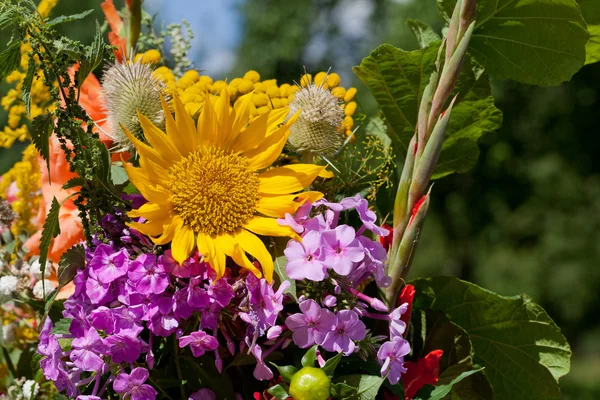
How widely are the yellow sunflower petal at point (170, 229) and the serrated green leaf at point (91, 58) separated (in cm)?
20

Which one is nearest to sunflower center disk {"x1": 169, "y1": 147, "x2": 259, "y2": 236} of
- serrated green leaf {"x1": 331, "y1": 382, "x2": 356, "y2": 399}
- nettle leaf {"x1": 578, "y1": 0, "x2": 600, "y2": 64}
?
serrated green leaf {"x1": 331, "y1": 382, "x2": 356, "y2": 399}

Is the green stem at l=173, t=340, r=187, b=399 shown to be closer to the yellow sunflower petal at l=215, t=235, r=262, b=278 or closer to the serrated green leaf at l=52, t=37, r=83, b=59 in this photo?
the yellow sunflower petal at l=215, t=235, r=262, b=278

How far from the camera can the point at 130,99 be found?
1031 millimetres

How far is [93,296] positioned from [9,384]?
0.53m

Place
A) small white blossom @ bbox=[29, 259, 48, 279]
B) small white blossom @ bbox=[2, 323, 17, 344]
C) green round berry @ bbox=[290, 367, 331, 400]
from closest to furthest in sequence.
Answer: green round berry @ bbox=[290, 367, 331, 400] → small white blossom @ bbox=[29, 259, 48, 279] → small white blossom @ bbox=[2, 323, 17, 344]

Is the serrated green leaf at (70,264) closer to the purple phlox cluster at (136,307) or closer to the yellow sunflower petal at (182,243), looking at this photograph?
the purple phlox cluster at (136,307)

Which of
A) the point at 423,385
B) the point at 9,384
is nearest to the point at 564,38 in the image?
the point at 423,385

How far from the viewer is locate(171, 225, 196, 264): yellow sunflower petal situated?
0.86 m

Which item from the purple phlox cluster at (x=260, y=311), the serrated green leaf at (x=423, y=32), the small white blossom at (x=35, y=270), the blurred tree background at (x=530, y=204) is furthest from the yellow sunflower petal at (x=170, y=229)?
the blurred tree background at (x=530, y=204)

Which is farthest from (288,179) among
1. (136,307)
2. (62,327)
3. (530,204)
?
(530,204)

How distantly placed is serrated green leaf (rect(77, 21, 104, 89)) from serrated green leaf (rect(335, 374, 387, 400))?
493mm

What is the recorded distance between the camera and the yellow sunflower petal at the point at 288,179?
946 millimetres

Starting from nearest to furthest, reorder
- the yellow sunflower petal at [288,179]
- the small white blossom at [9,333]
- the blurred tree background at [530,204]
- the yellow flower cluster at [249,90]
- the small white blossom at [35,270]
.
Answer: the yellow sunflower petal at [288,179] < the yellow flower cluster at [249,90] < the small white blossom at [35,270] < the small white blossom at [9,333] < the blurred tree background at [530,204]

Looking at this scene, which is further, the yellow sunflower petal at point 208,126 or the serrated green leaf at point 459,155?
the serrated green leaf at point 459,155
